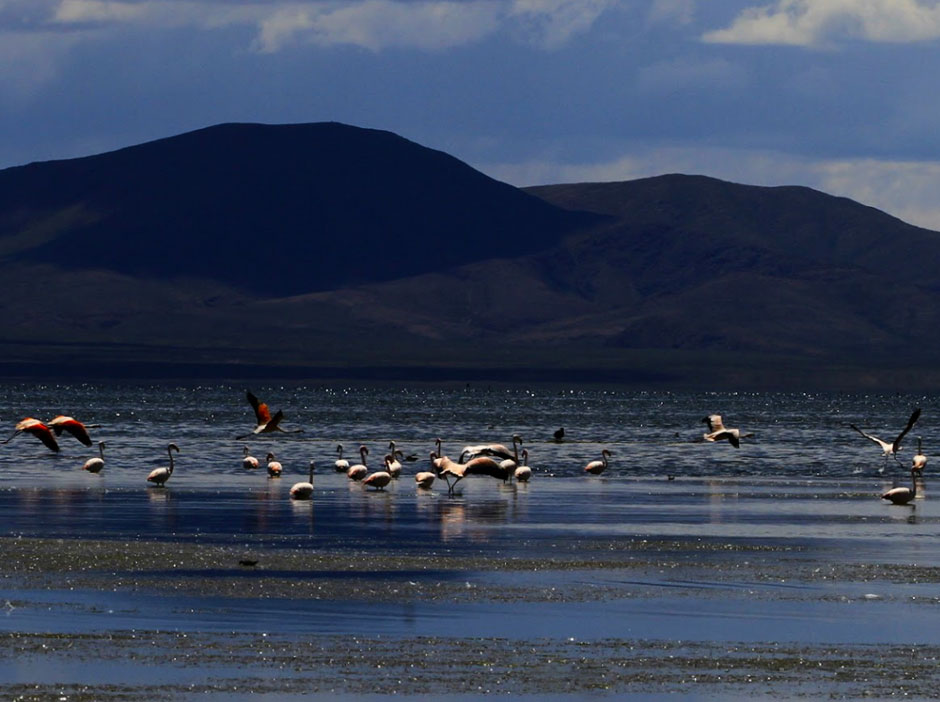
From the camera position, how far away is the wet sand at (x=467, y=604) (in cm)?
1573

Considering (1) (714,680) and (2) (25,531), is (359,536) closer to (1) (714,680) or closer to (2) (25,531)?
(2) (25,531)

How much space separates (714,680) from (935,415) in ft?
347

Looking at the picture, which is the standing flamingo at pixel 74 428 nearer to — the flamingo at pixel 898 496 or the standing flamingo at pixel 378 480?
the standing flamingo at pixel 378 480

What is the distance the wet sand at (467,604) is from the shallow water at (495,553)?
66 millimetres

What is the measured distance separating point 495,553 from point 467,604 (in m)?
5.51

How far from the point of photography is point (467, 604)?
20.2 metres

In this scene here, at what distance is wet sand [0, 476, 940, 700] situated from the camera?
51.6 ft

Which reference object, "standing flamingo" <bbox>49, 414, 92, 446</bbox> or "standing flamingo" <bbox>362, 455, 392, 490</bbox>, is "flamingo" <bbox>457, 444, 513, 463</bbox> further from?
"standing flamingo" <bbox>49, 414, 92, 446</bbox>

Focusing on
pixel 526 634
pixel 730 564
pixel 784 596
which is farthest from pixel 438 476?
pixel 526 634

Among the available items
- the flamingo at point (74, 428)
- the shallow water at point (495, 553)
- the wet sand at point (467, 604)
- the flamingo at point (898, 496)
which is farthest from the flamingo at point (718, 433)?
the flamingo at point (74, 428)

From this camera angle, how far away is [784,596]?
21.3 metres

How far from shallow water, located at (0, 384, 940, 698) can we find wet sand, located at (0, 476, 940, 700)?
0.22ft

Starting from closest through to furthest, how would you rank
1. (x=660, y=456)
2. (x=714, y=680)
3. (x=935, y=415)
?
(x=714, y=680) → (x=660, y=456) → (x=935, y=415)

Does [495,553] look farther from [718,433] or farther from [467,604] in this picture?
[718,433]
